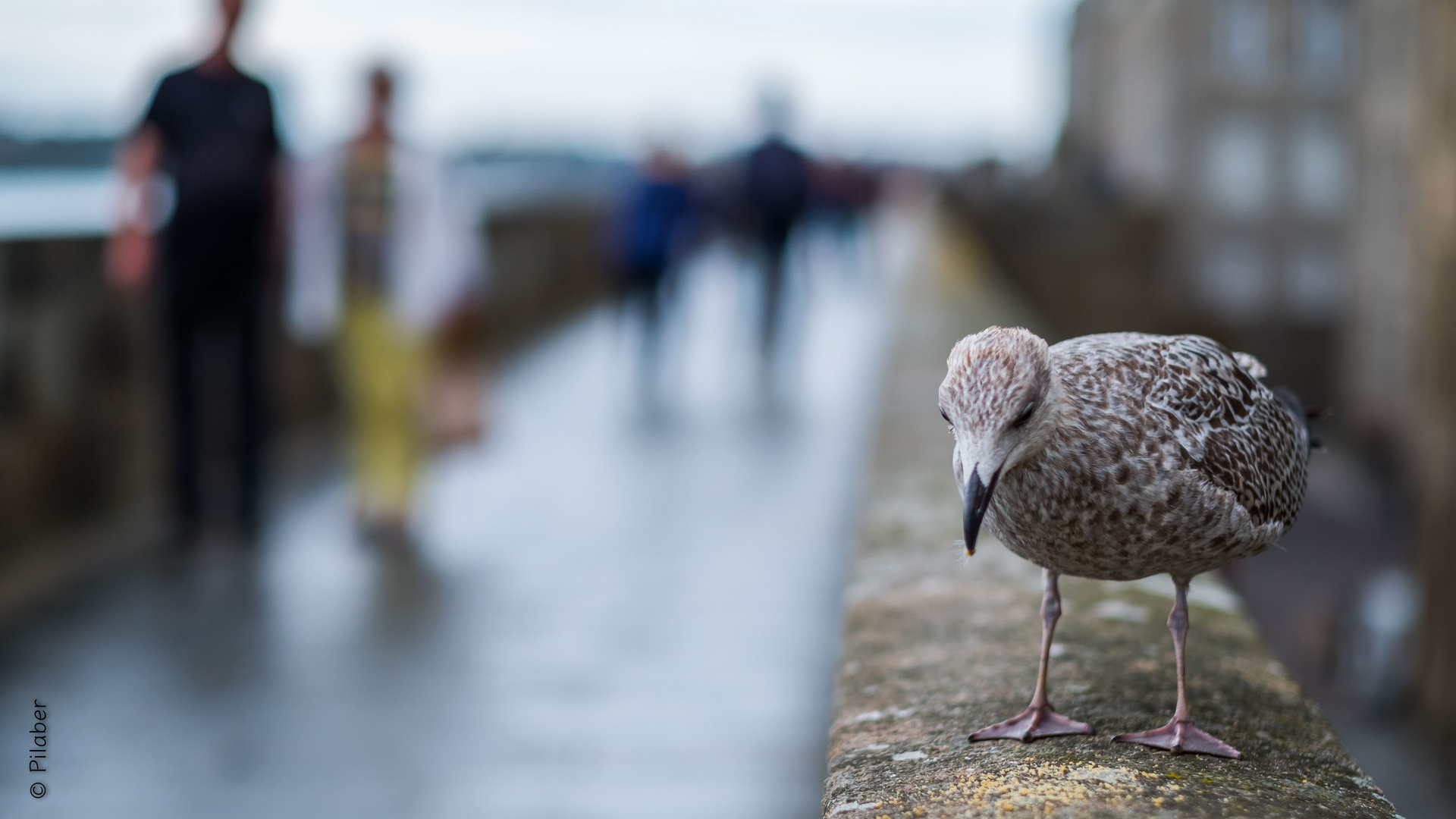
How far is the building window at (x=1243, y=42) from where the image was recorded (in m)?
48.2

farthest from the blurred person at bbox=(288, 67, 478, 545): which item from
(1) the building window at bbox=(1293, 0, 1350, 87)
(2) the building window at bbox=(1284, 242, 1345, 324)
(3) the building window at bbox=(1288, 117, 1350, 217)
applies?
(3) the building window at bbox=(1288, 117, 1350, 217)

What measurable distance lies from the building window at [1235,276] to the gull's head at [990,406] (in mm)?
50421

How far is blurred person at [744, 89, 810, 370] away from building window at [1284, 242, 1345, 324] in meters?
42.7

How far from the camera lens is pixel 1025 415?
6.39ft

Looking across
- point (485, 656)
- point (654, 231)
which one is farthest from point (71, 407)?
point (654, 231)

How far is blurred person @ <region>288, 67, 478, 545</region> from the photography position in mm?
6289

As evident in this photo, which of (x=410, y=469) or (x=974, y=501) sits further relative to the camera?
(x=410, y=469)

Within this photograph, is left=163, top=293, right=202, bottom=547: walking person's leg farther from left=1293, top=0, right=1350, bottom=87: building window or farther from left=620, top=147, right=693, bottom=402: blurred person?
left=1293, top=0, right=1350, bottom=87: building window

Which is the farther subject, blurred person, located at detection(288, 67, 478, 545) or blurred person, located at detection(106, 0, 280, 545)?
blurred person, located at detection(288, 67, 478, 545)

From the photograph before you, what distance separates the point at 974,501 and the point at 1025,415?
0.46ft

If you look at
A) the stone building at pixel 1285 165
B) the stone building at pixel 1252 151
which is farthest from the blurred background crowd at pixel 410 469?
the stone building at pixel 1252 151

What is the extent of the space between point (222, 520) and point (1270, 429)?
518 centimetres

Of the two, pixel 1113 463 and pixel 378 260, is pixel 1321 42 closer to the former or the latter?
pixel 378 260

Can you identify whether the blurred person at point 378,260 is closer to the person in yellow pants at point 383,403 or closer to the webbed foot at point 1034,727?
the person in yellow pants at point 383,403
